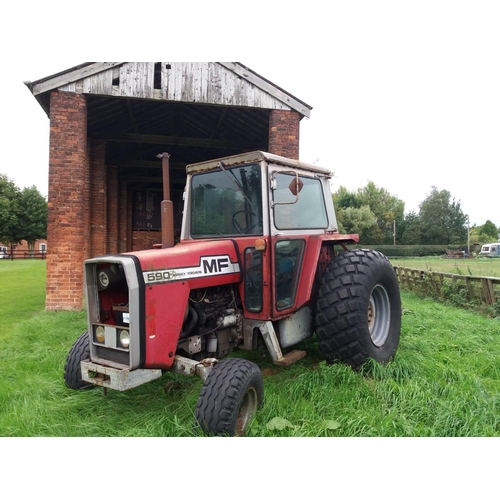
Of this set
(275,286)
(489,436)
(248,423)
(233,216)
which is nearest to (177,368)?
(248,423)

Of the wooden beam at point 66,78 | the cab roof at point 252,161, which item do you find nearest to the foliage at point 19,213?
the wooden beam at point 66,78

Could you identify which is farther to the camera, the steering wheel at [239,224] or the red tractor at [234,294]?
the steering wheel at [239,224]

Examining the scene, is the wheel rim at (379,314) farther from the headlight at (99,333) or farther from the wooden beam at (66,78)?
the wooden beam at (66,78)

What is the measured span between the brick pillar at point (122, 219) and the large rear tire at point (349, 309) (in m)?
12.5

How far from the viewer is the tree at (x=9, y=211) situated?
126 feet

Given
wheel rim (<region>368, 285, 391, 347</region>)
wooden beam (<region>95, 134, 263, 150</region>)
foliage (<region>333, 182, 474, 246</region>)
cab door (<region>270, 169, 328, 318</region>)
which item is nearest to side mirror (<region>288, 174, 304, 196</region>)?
cab door (<region>270, 169, 328, 318</region>)

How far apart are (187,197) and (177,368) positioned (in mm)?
1809

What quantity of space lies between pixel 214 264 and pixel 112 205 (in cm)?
1178

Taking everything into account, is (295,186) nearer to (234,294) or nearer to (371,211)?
(234,294)

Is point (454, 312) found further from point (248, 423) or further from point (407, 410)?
point (248, 423)

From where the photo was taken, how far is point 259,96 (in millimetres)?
8445

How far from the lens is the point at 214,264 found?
3293 millimetres

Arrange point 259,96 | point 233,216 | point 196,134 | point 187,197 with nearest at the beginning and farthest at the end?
point 233,216
point 187,197
point 259,96
point 196,134

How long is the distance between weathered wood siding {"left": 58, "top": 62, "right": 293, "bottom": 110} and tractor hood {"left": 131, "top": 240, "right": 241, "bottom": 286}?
18.7 ft
